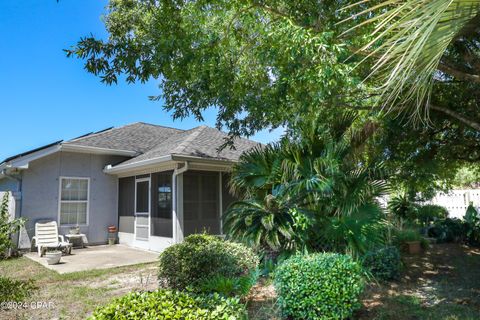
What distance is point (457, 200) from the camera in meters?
Result: 15.2

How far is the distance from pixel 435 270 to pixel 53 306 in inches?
331

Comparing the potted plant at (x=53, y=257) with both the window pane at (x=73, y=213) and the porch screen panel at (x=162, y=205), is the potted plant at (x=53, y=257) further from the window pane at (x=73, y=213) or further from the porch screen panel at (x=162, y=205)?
the window pane at (x=73, y=213)

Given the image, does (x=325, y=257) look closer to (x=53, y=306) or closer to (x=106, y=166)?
(x=53, y=306)

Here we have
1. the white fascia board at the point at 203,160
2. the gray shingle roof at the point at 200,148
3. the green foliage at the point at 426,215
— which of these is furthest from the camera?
the green foliage at the point at 426,215

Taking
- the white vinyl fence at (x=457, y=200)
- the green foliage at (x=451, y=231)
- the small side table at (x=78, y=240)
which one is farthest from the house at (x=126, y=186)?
the white vinyl fence at (x=457, y=200)

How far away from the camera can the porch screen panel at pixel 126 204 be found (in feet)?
45.0

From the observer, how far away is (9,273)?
28.4 ft

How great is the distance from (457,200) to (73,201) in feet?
55.5

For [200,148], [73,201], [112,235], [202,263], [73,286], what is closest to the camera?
[202,263]

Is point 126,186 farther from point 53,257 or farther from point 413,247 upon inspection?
point 413,247

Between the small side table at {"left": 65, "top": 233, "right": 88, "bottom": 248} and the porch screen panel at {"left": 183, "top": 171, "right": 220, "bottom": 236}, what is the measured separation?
4.66 meters

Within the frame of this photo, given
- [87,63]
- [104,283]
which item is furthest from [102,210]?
[87,63]

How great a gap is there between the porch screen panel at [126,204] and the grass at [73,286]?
4.05 meters

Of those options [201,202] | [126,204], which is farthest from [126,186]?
[201,202]
